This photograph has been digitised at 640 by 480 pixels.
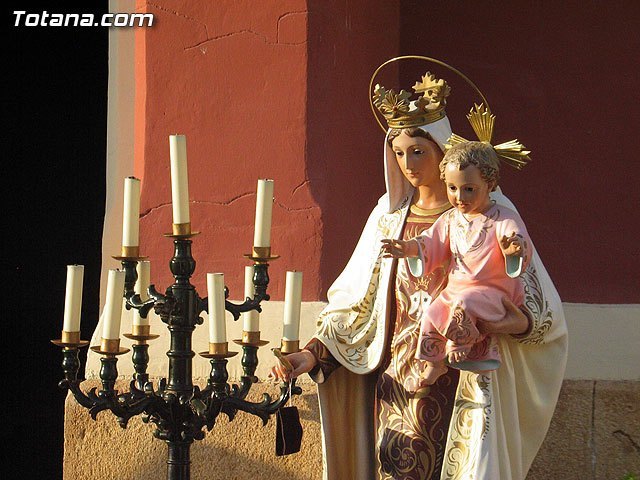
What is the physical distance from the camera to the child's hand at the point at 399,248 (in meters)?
4.45

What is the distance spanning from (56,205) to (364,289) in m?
2.89

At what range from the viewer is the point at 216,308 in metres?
4.30

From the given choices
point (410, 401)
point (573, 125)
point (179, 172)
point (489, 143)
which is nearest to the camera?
point (179, 172)

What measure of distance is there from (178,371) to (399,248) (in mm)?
679

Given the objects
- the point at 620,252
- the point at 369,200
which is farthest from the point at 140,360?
the point at 620,252

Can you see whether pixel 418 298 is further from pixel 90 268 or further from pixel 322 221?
pixel 90 268

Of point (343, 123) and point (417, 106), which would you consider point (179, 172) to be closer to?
point (417, 106)

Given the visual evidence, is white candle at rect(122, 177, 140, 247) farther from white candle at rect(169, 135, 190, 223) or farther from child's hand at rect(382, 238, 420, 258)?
child's hand at rect(382, 238, 420, 258)

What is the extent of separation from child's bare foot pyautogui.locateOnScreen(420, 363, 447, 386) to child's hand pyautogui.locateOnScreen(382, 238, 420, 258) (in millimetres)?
307

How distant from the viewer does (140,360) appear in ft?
14.5

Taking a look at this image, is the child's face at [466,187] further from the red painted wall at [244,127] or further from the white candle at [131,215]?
the red painted wall at [244,127]

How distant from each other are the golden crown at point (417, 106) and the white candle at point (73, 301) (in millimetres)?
991
